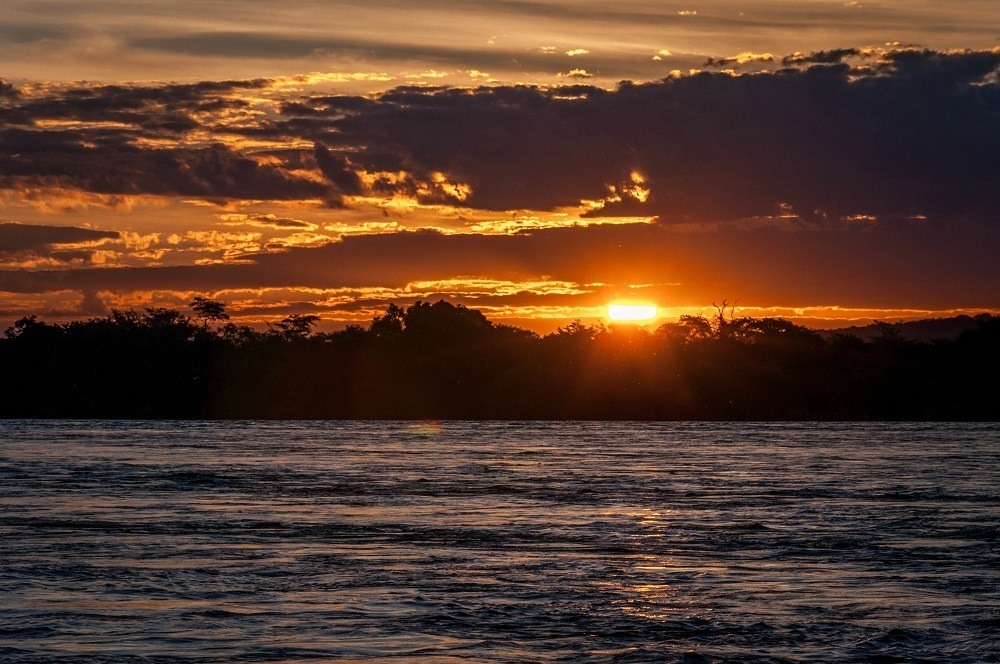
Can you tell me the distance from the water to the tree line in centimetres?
12764

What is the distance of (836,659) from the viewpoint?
1485 centimetres

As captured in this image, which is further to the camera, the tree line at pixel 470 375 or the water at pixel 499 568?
the tree line at pixel 470 375

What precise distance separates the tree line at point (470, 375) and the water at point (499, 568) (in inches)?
5025

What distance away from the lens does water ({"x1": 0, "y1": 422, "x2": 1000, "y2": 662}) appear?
621 inches

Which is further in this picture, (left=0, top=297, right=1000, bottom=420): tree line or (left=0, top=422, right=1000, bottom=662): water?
(left=0, top=297, right=1000, bottom=420): tree line

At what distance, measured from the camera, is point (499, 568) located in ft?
71.3

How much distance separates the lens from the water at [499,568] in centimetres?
1577

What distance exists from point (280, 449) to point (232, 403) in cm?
10743

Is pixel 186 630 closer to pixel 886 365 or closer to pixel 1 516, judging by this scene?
pixel 1 516

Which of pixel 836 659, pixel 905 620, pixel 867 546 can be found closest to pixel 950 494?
pixel 867 546

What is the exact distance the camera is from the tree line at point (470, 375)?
16975 cm

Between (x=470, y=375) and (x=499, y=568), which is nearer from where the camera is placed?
(x=499, y=568)

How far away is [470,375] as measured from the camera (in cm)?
17662

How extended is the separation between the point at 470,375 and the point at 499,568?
15497 cm
